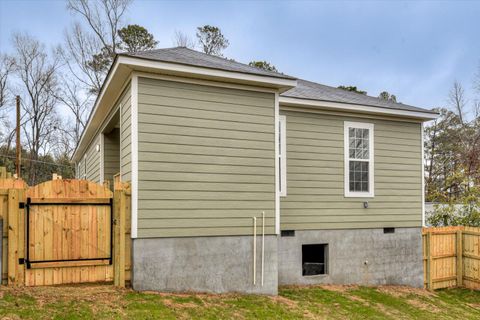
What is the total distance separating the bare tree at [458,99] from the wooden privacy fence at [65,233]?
24811mm

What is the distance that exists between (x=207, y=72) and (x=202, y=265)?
312cm

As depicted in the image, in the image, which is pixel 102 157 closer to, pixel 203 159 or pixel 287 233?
pixel 203 159

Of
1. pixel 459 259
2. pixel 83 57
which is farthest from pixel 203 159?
pixel 83 57

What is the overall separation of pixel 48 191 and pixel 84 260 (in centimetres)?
114

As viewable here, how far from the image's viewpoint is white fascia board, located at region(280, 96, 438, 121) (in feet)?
27.0

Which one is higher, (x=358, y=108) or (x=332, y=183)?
(x=358, y=108)

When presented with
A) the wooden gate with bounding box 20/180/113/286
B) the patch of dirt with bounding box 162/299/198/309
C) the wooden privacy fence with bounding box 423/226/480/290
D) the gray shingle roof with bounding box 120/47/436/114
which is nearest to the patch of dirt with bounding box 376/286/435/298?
the wooden privacy fence with bounding box 423/226/480/290

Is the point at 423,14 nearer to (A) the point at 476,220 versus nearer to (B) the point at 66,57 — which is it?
(A) the point at 476,220

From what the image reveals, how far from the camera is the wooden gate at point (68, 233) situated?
18.3 feet

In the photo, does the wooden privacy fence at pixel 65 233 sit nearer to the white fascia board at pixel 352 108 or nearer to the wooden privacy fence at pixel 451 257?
the white fascia board at pixel 352 108

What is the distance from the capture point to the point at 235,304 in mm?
6090

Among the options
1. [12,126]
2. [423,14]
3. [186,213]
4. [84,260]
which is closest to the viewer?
[84,260]

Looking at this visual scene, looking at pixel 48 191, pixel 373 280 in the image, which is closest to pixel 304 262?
pixel 373 280

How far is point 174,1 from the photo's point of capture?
55.9 feet
